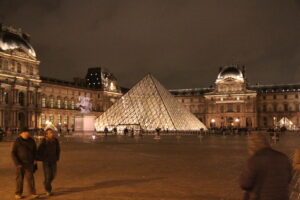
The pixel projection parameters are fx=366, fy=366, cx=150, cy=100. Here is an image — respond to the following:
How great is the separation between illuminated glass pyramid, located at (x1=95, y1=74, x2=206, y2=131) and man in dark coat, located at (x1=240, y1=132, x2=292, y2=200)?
1283 inches

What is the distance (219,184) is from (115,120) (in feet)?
105

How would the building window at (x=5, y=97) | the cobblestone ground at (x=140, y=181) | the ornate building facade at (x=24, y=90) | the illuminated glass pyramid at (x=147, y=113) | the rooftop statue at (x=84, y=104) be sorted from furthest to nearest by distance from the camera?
the building window at (x=5, y=97) → the ornate building facade at (x=24, y=90) → the illuminated glass pyramid at (x=147, y=113) → the rooftop statue at (x=84, y=104) → the cobblestone ground at (x=140, y=181)

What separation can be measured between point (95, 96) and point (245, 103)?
99.9 ft

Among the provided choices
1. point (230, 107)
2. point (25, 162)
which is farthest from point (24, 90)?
point (25, 162)

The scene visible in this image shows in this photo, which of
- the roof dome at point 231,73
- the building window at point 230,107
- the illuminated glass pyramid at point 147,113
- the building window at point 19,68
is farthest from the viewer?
the building window at point 230,107

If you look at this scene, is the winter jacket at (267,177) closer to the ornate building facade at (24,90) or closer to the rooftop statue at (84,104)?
the rooftop statue at (84,104)

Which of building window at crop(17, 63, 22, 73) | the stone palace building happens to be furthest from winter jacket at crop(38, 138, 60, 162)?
building window at crop(17, 63, 22, 73)

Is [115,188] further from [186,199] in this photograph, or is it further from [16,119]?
[16,119]

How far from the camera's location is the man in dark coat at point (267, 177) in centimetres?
309

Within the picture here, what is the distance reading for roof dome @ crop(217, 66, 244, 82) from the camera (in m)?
74.5

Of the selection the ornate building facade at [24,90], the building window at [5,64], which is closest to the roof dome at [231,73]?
the ornate building facade at [24,90]

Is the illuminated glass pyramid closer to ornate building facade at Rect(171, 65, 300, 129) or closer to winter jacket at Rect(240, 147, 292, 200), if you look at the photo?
winter jacket at Rect(240, 147, 292, 200)

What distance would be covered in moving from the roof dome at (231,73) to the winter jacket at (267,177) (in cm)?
7304

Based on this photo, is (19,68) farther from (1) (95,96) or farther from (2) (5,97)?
(1) (95,96)
